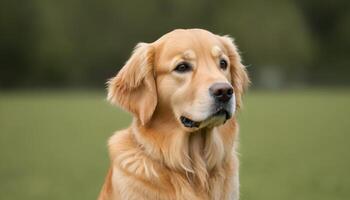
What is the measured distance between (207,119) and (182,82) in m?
0.40

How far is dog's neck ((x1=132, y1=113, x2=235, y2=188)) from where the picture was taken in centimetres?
575

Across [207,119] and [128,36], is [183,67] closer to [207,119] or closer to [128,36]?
[207,119]

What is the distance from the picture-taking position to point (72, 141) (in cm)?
1880

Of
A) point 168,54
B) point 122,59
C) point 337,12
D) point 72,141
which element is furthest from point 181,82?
point 337,12

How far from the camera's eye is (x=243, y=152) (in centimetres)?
1661

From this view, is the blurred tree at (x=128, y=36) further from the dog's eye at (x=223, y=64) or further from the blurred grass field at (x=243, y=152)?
the dog's eye at (x=223, y=64)

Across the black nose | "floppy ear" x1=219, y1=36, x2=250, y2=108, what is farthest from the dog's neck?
the black nose

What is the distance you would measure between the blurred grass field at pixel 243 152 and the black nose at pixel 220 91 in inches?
194

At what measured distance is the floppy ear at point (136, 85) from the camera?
586 centimetres

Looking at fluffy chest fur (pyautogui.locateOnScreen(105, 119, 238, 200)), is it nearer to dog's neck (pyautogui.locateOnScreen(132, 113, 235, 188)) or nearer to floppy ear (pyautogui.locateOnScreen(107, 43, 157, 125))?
dog's neck (pyautogui.locateOnScreen(132, 113, 235, 188))

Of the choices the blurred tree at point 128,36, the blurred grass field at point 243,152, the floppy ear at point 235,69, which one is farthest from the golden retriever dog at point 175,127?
the blurred tree at point 128,36

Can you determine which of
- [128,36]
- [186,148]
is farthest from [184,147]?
[128,36]

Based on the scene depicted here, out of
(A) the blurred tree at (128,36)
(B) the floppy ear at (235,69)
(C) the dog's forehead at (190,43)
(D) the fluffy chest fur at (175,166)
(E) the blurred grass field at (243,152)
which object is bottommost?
(A) the blurred tree at (128,36)

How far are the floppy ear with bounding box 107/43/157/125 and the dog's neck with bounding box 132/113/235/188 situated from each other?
0.18 meters
